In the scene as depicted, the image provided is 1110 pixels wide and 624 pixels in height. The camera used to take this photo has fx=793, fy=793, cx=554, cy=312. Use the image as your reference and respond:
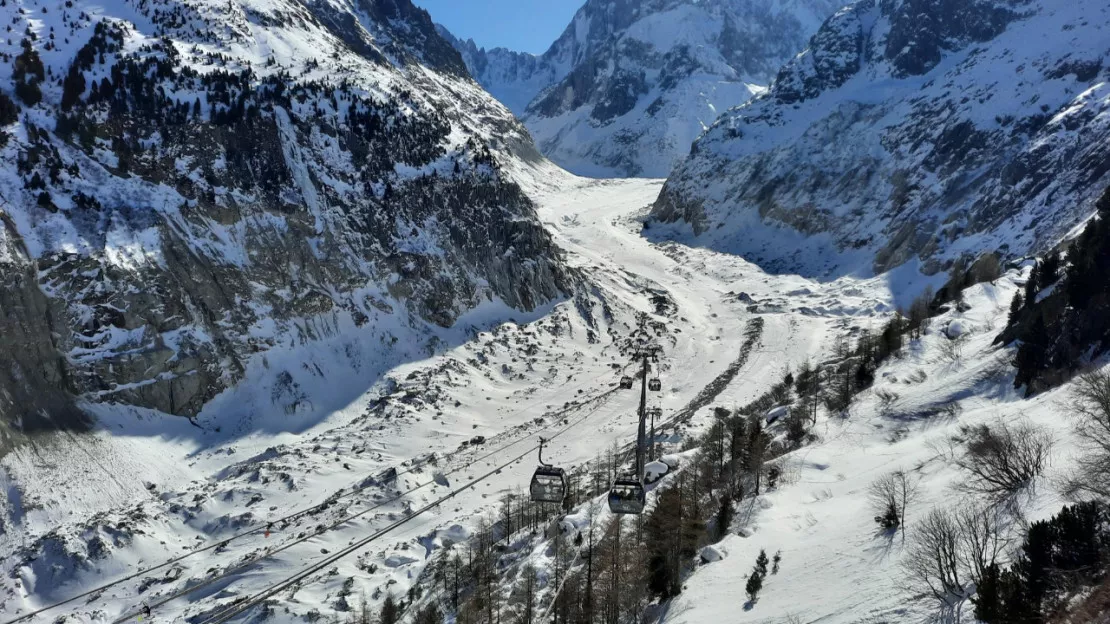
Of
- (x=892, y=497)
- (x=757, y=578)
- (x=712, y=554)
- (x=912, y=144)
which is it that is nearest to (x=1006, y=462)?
(x=892, y=497)

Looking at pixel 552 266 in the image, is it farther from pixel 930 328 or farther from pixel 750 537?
pixel 750 537

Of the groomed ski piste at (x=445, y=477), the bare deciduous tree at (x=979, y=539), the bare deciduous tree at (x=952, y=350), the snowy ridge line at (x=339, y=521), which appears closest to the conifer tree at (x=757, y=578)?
the groomed ski piste at (x=445, y=477)

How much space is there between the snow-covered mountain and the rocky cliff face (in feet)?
196

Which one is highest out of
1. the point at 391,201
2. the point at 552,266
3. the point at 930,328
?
the point at 391,201

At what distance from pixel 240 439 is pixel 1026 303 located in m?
64.1

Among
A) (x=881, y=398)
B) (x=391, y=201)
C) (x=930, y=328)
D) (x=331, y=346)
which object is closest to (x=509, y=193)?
(x=391, y=201)

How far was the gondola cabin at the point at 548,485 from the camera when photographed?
109 ft

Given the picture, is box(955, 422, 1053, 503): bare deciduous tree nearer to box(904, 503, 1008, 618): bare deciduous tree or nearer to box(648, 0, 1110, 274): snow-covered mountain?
box(904, 503, 1008, 618): bare deciduous tree

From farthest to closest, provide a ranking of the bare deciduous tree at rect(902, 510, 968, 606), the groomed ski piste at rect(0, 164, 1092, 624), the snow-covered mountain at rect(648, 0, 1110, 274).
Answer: the snow-covered mountain at rect(648, 0, 1110, 274) < the groomed ski piste at rect(0, 164, 1092, 624) < the bare deciduous tree at rect(902, 510, 968, 606)

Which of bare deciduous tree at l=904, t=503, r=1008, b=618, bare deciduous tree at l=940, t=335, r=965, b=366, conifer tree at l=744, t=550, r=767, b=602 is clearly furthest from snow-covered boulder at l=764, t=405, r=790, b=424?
bare deciduous tree at l=904, t=503, r=1008, b=618

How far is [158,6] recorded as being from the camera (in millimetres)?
105500

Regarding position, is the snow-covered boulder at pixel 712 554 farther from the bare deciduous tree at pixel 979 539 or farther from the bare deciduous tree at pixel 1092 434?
the bare deciduous tree at pixel 1092 434

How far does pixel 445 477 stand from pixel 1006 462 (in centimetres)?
4753

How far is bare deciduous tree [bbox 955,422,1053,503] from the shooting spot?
28.0 meters
